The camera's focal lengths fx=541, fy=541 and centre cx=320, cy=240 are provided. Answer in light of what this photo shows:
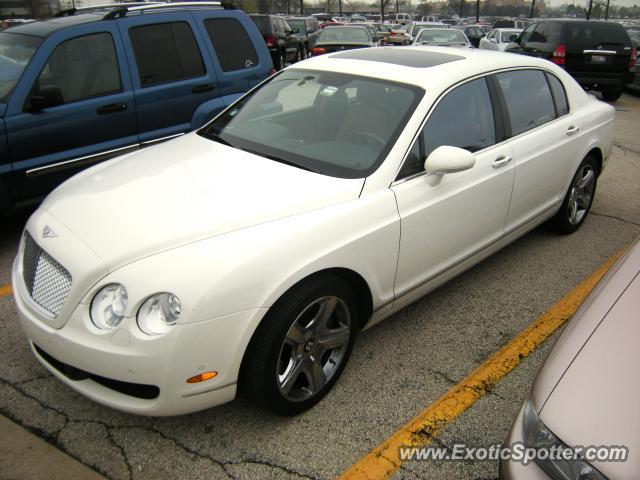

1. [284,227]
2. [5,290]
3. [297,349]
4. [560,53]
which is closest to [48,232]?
[284,227]

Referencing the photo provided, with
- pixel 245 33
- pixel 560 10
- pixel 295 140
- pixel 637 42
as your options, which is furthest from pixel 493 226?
pixel 560 10

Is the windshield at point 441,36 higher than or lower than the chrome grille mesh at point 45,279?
higher

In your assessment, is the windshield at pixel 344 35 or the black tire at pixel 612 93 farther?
the windshield at pixel 344 35

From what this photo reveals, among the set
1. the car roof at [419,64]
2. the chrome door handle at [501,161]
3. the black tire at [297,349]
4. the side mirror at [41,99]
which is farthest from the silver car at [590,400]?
the side mirror at [41,99]

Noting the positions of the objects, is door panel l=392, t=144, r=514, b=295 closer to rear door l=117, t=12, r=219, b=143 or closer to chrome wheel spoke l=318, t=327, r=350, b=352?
chrome wheel spoke l=318, t=327, r=350, b=352

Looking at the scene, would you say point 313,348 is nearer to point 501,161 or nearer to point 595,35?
point 501,161

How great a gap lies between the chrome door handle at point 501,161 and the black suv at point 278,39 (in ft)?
35.2

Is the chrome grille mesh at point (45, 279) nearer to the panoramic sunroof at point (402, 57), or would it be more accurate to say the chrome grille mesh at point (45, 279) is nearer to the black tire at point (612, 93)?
the panoramic sunroof at point (402, 57)

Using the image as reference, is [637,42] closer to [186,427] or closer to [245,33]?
[245,33]

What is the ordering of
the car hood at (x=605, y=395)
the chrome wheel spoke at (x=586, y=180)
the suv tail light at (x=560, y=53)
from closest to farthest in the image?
the car hood at (x=605, y=395)
the chrome wheel spoke at (x=586, y=180)
the suv tail light at (x=560, y=53)

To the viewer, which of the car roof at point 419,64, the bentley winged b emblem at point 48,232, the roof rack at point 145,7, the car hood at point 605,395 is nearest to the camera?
the car hood at point 605,395

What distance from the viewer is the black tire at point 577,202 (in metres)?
4.55

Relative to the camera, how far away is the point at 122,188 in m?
2.83

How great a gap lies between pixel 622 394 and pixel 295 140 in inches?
84.0
